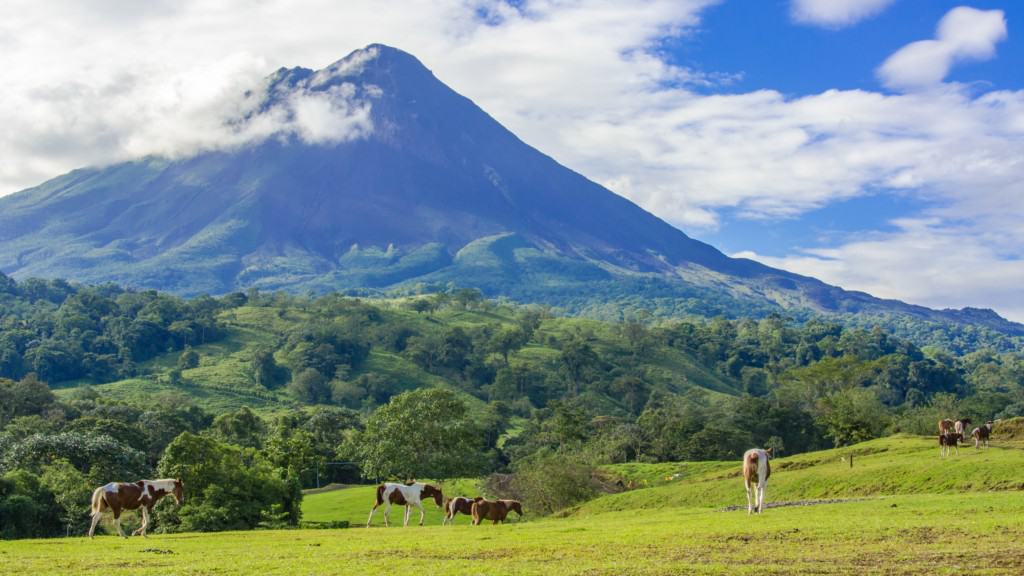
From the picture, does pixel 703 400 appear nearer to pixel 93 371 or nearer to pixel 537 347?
pixel 537 347

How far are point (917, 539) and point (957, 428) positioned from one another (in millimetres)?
27232

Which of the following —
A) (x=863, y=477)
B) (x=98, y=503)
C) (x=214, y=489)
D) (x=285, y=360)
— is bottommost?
(x=214, y=489)

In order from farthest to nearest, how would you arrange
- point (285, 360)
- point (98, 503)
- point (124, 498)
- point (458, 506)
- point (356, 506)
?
point (285, 360)
point (356, 506)
point (458, 506)
point (124, 498)
point (98, 503)

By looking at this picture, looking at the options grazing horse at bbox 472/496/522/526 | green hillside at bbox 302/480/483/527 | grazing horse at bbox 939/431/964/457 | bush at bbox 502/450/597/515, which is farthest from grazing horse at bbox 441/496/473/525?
grazing horse at bbox 939/431/964/457

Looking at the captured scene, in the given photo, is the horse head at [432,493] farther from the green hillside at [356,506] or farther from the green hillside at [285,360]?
the green hillside at [285,360]

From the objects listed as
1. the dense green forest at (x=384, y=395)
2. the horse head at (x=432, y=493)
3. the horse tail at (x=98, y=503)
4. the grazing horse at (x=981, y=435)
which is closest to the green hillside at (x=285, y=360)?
the dense green forest at (x=384, y=395)

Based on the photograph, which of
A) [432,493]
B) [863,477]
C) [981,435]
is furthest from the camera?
[981,435]

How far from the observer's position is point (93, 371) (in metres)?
118

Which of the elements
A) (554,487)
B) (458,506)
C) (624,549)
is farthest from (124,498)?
→ (554,487)

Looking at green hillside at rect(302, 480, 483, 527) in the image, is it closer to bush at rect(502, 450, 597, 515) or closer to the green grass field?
bush at rect(502, 450, 597, 515)

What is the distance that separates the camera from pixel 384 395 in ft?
379

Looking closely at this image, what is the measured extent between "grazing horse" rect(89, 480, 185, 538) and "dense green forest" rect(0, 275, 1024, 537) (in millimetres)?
10214

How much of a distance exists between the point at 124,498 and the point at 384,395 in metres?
94.5

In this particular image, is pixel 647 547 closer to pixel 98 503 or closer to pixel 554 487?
pixel 98 503
